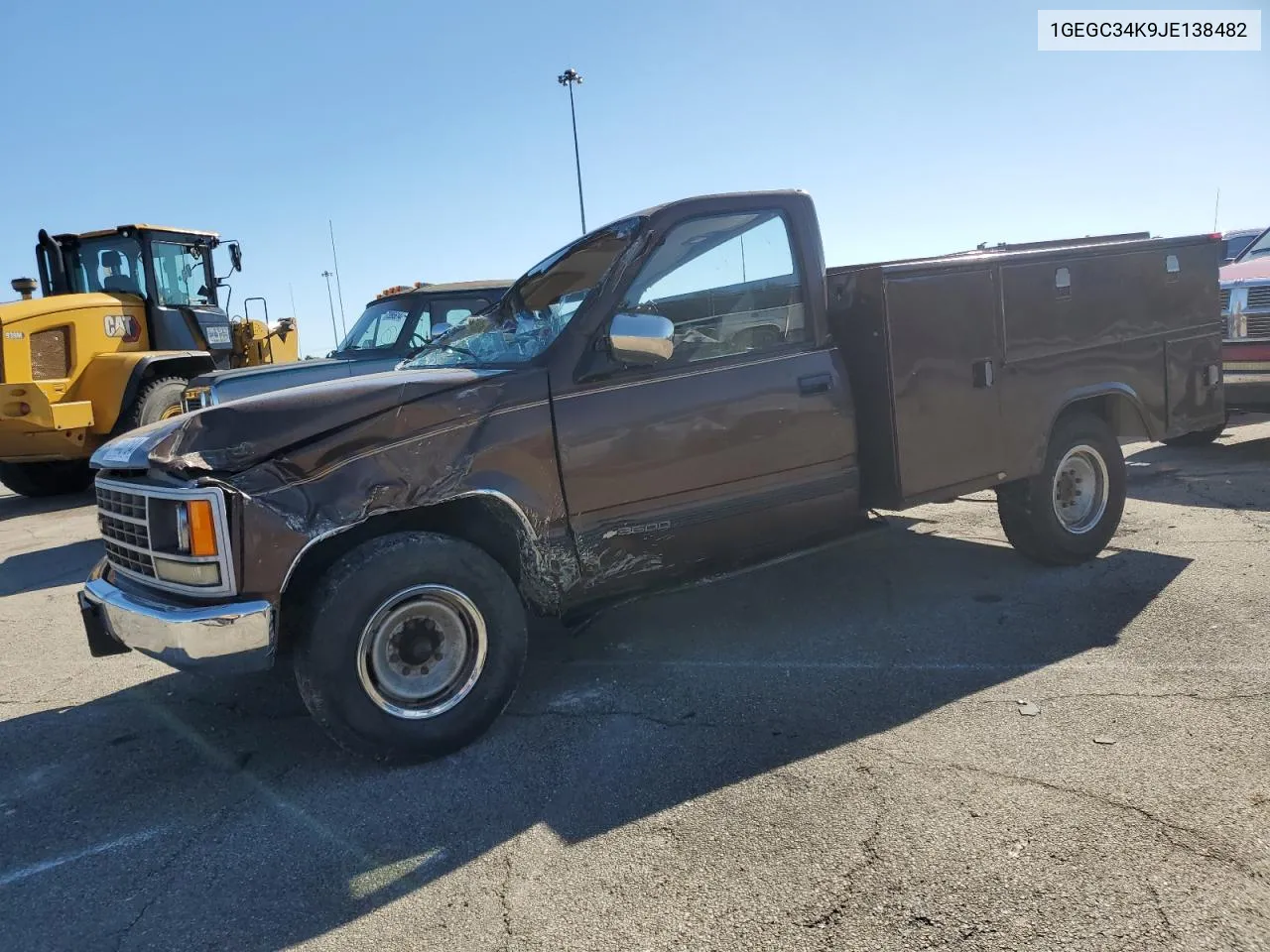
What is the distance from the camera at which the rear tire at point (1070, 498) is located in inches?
212

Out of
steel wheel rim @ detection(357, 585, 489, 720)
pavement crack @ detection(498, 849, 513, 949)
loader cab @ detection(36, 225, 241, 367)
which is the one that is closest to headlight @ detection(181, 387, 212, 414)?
loader cab @ detection(36, 225, 241, 367)

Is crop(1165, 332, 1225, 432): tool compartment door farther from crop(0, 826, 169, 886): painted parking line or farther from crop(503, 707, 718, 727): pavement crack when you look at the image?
crop(0, 826, 169, 886): painted parking line

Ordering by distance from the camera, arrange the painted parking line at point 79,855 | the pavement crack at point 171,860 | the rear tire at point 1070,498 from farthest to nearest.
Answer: the rear tire at point 1070,498 < the painted parking line at point 79,855 < the pavement crack at point 171,860

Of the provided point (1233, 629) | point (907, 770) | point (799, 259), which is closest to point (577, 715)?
point (907, 770)

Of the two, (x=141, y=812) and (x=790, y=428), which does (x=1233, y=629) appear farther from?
(x=141, y=812)

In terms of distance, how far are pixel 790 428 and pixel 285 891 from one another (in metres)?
2.86

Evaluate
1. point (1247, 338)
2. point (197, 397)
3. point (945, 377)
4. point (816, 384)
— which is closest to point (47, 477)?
point (197, 397)

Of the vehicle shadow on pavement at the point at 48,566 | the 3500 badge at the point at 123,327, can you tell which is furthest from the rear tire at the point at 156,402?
the vehicle shadow on pavement at the point at 48,566

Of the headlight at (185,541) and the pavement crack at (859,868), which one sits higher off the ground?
the headlight at (185,541)

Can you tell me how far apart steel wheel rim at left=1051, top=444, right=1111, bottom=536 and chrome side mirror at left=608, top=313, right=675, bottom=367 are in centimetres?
305

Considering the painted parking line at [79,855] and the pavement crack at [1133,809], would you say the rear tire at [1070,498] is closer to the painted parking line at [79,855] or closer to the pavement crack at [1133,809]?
the pavement crack at [1133,809]

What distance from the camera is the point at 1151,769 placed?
3141 millimetres

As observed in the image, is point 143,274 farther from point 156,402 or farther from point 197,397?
point 197,397

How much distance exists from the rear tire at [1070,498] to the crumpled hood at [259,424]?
139 inches
